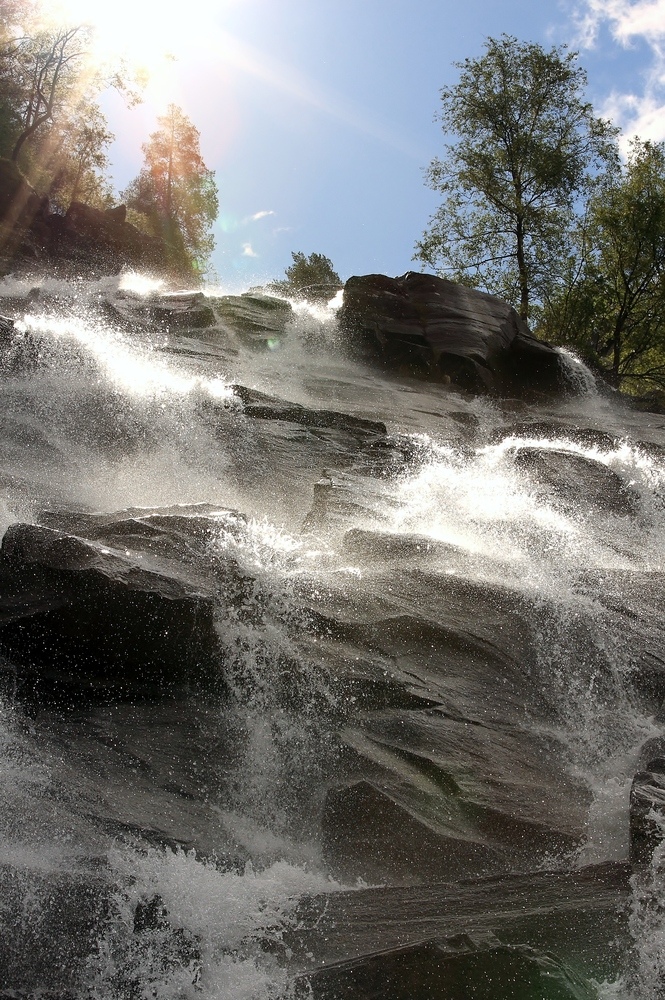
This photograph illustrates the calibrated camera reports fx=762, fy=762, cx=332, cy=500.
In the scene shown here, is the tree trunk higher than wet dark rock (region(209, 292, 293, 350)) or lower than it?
higher

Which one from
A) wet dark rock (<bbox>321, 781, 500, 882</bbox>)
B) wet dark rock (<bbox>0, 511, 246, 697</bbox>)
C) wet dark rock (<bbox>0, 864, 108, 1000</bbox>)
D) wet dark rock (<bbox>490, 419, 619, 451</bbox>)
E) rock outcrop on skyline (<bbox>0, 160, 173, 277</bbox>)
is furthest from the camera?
rock outcrop on skyline (<bbox>0, 160, 173, 277</bbox>)

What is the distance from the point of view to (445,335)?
21.2 meters

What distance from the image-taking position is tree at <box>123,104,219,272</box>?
54.5 meters

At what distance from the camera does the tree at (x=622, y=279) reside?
3344 cm

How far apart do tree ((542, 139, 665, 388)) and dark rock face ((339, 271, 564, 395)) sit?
39.9ft

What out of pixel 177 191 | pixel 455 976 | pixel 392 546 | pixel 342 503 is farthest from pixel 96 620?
pixel 177 191

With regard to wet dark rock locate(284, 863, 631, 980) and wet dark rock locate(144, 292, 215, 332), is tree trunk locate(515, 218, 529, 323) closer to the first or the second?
wet dark rock locate(144, 292, 215, 332)

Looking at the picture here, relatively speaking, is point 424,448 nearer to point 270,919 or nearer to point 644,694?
point 644,694

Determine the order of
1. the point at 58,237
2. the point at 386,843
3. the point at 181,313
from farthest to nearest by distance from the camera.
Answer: the point at 58,237 < the point at 181,313 < the point at 386,843

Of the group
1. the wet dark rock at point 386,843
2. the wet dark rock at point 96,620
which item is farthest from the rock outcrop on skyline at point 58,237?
the wet dark rock at point 386,843

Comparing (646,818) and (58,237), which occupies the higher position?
(58,237)

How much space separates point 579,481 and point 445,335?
31.2 feet

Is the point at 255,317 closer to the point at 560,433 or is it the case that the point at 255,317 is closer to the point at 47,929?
the point at 560,433

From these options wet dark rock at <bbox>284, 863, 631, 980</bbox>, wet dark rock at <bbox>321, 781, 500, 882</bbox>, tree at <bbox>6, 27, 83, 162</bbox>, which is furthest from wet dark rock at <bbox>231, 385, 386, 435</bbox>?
tree at <bbox>6, 27, 83, 162</bbox>
